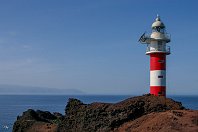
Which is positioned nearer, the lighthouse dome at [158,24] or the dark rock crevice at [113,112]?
the dark rock crevice at [113,112]

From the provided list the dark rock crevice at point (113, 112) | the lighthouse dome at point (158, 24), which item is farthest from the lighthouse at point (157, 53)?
the dark rock crevice at point (113, 112)

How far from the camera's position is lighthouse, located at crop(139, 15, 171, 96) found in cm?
3003

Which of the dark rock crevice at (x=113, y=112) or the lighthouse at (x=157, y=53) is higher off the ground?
the lighthouse at (x=157, y=53)

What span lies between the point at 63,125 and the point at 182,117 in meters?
10.2

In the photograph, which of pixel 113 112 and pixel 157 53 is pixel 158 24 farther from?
pixel 113 112

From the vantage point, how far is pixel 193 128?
1972 cm

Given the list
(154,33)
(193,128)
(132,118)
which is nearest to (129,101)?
(132,118)

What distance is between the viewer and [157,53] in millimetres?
30609

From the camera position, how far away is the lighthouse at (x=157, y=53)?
98.5 feet

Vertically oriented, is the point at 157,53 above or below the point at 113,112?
above

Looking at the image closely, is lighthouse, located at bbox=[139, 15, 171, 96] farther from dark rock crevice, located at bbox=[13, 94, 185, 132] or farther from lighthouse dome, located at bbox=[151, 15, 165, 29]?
dark rock crevice, located at bbox=[13, 94, 185, 132]

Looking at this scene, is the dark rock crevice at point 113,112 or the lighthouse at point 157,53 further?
the lighthouse at point 157,53

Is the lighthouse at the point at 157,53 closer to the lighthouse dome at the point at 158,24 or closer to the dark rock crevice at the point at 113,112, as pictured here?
the lighthouse dome at the point at 158,24

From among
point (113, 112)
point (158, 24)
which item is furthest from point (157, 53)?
point (113, 112)
